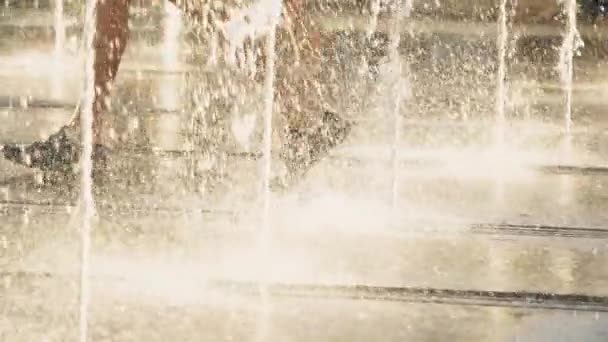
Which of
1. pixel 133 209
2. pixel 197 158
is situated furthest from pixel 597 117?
pixel 133 209

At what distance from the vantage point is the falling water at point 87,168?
2.24 meters

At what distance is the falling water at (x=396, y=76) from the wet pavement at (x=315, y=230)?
0.12 feet

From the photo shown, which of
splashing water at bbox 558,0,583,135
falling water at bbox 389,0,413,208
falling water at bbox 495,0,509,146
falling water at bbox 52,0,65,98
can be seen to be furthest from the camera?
falling water at bbox 52,0,65,98

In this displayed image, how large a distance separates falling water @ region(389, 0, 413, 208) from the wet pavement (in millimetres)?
37

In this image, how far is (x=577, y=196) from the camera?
3361 millimetres

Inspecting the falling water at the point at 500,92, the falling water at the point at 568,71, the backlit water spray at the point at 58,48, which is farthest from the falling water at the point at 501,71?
the backlit water spray at the point at 58,48

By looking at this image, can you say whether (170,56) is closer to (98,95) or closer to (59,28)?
(59,28)

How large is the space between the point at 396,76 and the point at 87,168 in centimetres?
361

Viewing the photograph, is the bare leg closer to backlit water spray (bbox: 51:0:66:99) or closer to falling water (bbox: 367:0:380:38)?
backlit water spray (bbox: 51:0:66:99)

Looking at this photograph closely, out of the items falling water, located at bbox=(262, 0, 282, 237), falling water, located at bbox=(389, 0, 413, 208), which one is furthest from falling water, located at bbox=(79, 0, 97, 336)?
falling water, located at bbox=(389, 0, 413, 208)

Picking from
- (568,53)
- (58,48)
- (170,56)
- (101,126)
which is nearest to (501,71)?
(568,53)

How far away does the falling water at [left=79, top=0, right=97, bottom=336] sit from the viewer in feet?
7.36

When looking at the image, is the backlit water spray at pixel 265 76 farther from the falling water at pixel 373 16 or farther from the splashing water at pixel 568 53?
the falling water at pixel 373 16

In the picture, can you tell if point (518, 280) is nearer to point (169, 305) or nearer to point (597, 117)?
point (169, 305)
